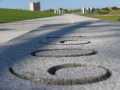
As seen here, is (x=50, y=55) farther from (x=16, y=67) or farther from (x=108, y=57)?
(x=16, y=67)

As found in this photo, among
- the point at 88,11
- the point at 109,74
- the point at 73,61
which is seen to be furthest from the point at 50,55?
the point at 88,11

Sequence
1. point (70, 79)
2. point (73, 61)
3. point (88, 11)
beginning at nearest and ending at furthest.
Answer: point (70, 79) → point (73, 61) → point (88, 11)

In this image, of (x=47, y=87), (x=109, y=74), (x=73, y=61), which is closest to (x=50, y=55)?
(x=73, y=61)

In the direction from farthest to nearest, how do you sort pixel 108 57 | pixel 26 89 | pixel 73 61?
pixel 108 57, pixel 73 61, pixel 26 89

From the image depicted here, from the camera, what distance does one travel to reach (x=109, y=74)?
7316 mm

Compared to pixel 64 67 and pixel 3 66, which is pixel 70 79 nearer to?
pixel 64 67

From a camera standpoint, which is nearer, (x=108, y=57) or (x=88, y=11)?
(x=108, y=57)

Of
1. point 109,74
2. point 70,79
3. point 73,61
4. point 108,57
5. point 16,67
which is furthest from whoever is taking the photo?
point 108,57

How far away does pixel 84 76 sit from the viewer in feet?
22.7

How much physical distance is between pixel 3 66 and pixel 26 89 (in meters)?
2.39

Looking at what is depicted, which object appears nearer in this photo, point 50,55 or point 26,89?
point 26,89

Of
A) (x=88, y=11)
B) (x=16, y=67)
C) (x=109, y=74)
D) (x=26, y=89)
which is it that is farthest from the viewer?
(x=88, y=11)

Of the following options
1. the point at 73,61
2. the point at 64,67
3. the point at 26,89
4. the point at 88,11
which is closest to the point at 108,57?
the point at 73,61

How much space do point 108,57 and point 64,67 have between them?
177 centimetres
